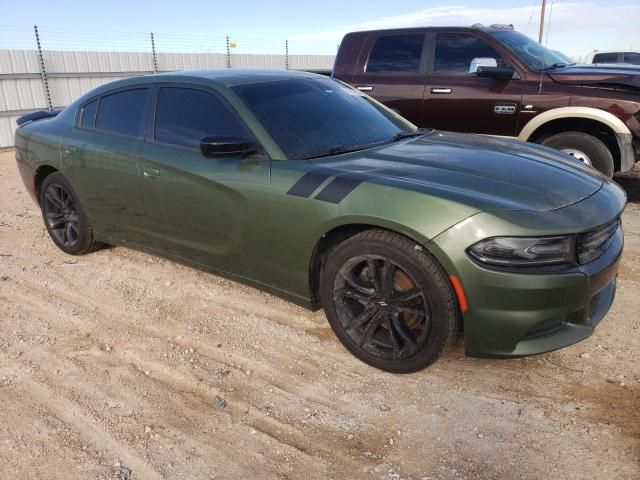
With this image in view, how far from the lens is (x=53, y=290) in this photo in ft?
13.6

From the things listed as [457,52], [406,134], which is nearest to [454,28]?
[457,52]

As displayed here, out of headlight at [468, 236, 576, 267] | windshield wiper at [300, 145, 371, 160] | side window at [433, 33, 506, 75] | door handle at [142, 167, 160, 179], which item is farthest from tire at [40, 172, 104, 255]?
side window at [433, 33, 506, 75]

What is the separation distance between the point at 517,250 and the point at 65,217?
13.3 feet

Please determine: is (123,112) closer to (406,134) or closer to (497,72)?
(406,134)

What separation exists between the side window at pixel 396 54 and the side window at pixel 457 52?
0.25 m

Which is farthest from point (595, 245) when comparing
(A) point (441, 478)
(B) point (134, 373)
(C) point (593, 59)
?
(C) point (593, 59)

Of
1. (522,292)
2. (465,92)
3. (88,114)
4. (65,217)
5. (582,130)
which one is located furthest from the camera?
(465,92)

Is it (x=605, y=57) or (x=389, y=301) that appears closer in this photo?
(x=389, y=301)

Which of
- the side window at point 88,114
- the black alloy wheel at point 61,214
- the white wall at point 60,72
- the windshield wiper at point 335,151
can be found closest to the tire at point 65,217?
the black alloy wheel at point 61,214

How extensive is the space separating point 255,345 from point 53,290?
1.96 m

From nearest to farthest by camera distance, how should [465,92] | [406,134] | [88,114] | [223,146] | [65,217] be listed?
[223,146]
[406,134]
[88,114]
[65,217]
[465,92]

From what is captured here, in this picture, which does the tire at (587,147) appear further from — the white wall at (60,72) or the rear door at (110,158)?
the white wall at (60,72)

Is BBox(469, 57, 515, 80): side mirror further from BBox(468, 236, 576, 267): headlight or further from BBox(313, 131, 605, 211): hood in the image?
BBox(468, 236, 576, 267): headlight

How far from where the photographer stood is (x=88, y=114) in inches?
171
